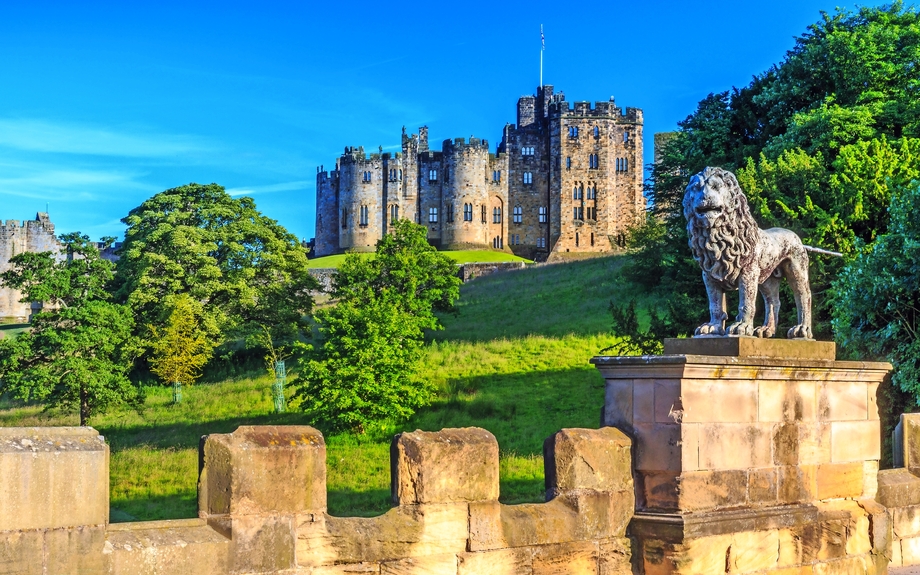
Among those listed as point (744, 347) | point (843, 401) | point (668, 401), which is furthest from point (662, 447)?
point (843, 401)

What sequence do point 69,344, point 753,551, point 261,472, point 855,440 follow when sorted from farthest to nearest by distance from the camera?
point 69,344 → point 855,440 → point 753,551 → point 261,472

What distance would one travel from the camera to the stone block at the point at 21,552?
5.41m

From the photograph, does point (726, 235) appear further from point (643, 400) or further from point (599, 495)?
point (599, 495)

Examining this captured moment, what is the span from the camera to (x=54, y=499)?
18.2 feet

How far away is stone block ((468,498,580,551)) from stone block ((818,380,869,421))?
2.87 metres

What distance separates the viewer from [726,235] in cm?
867

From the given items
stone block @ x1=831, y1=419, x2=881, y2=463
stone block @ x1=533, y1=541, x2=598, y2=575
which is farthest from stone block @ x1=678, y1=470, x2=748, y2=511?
stone block @ x1=831, y1=419, x2=881, y2=463

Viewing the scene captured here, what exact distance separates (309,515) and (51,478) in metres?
1.66

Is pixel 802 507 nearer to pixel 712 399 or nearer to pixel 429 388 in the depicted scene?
pixel 712 399

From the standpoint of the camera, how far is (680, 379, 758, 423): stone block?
26.1ft

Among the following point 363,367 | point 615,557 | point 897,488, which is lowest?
point 615,557

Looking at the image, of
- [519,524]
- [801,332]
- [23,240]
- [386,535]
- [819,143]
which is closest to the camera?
[386,535]

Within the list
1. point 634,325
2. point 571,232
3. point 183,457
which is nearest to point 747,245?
point 634,325

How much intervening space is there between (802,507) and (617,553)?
192cm
